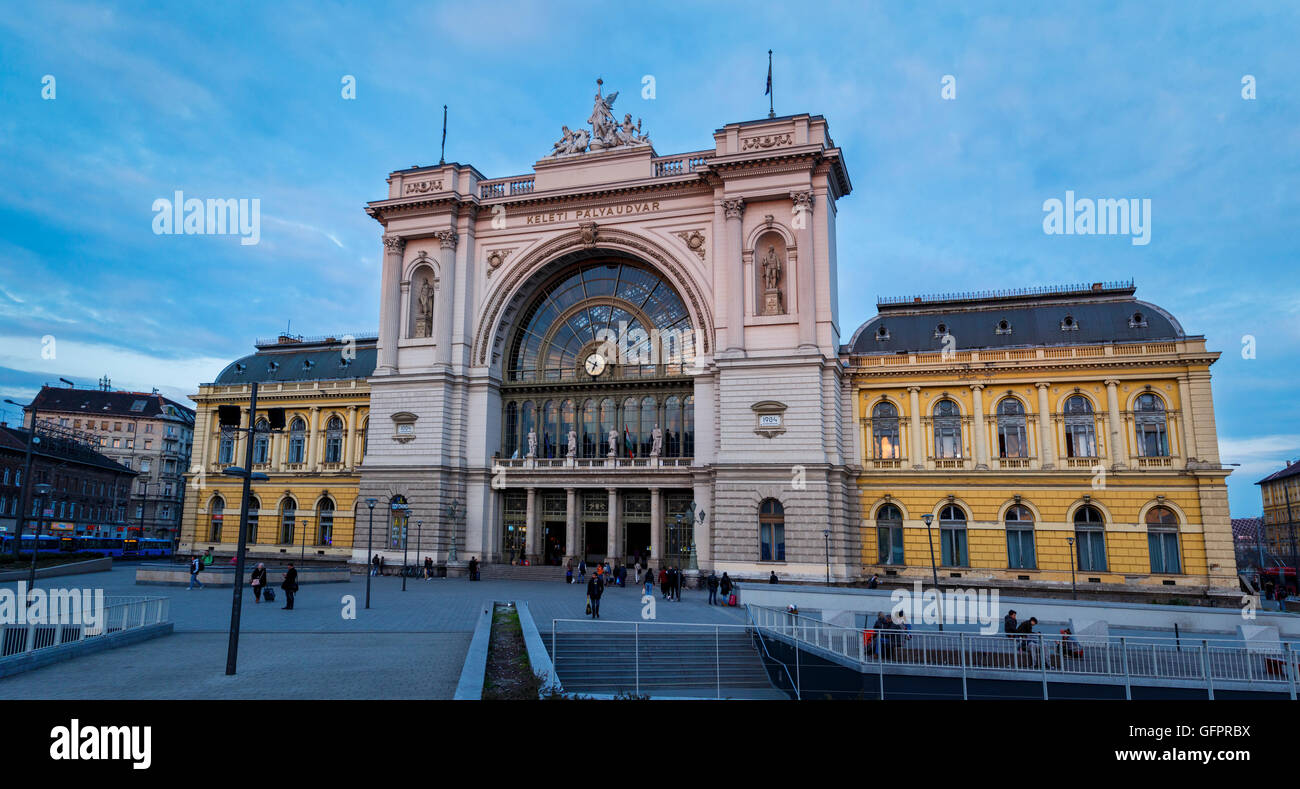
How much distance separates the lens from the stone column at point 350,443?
5625 centimetres

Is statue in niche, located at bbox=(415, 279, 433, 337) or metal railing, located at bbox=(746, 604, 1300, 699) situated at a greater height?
statue in niche, located at bbox=(415, 279, 433, 337)

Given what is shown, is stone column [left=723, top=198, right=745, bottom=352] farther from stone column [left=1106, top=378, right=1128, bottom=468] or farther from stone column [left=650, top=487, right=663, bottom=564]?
stone column [left=1106, top=378, right=1128, bottom=468]

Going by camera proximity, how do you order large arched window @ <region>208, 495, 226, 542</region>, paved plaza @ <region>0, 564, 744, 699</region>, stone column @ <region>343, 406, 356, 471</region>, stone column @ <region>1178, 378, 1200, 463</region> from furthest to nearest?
1. large arched window @ <region>208, 495, 226, 542</region>
2. stone column @ <region>343, 406, 356, 471</region>
3. stone column @ <region>1178, 378, 1200, 463</region>
4. paved plaza @ <region>0, 564, 744, 699</region>

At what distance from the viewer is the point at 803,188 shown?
43.2 meters

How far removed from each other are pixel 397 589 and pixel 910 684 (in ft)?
91.6

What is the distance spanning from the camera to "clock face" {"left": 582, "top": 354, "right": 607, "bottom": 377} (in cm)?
4997

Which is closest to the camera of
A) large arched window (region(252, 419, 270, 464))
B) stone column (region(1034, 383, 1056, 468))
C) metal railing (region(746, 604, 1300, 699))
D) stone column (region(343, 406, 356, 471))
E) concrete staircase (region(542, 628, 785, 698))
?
metal railing (region(746, 604, 1300, 699))

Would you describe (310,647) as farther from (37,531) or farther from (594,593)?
(37,531)

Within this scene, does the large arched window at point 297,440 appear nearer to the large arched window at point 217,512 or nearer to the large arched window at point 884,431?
the large arched window at point 217,512

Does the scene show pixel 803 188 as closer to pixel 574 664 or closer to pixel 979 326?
pixel 979 326

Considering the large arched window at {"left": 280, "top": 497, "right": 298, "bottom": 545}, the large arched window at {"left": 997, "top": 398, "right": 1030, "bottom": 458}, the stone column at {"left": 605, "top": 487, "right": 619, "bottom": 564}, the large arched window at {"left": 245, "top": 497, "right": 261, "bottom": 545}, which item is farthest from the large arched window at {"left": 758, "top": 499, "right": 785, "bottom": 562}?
the large arched window at {"left": 245, "top": 497, "right": 261, "bottom": 545}

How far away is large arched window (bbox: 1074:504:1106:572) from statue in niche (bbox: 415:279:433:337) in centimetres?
3942

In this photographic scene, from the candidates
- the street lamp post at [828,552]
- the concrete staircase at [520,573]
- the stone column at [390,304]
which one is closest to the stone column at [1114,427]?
the street lamp post at [828,552]
